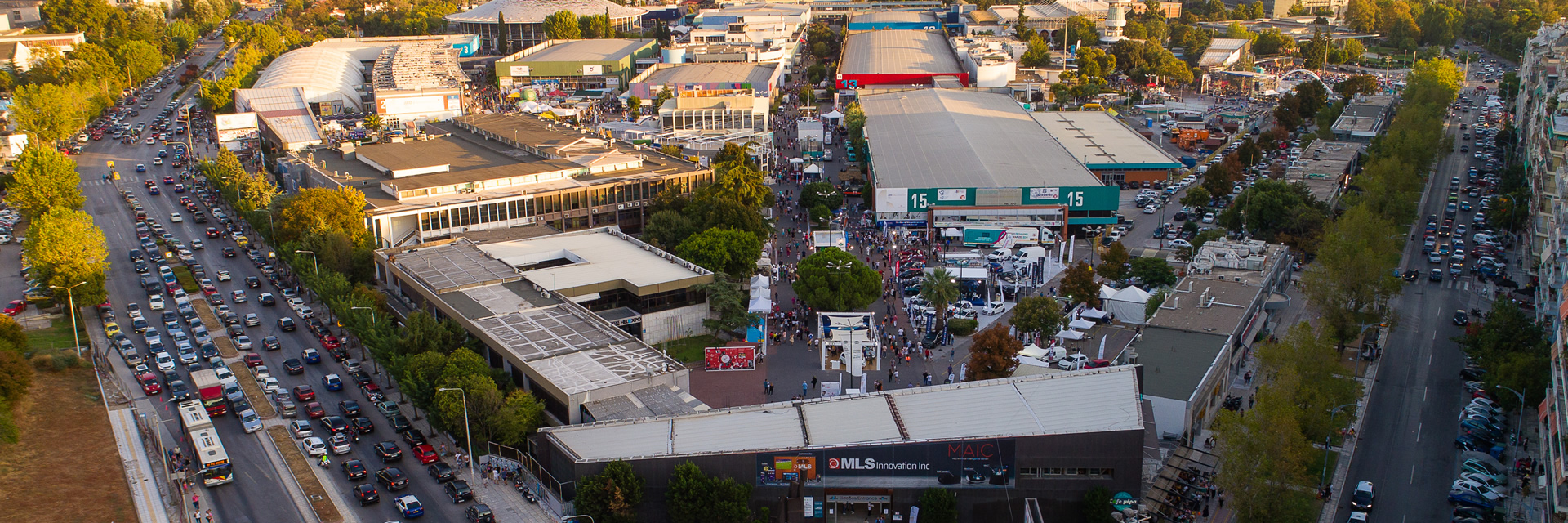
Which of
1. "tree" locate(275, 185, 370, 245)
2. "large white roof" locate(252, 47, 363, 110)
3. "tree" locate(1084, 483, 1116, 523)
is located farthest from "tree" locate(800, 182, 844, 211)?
"large white roof" locate(252, 47, 363, 110)

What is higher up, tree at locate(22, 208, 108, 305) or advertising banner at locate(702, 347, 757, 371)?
tree at locate(22, 208, 108, 305)

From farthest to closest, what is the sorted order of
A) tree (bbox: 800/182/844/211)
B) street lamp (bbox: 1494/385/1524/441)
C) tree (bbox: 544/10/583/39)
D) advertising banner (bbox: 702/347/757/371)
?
tree (bbox: 544/10/583/39) → tree (bbox: 800/182/844/211) → advertising banner (bbox: 702/347/757/371) → street lamp (bbox: 1494/385/1524/441)

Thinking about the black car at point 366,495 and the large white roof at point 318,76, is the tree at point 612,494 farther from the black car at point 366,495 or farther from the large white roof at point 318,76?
the large white roof at point 318,76

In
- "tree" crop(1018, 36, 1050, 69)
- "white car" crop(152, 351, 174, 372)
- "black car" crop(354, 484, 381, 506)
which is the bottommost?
"black car" crop(354, 484, 381, 506)

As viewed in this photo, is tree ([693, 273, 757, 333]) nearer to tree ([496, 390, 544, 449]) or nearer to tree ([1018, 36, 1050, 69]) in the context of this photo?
tree ([496, 390, 544, 449])

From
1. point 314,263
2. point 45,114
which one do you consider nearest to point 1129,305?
point 314,263

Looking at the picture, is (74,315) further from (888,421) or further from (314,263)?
(888,421)

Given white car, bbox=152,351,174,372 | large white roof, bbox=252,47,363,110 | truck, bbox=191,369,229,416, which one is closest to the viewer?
truck, bbox=191,369,229,416

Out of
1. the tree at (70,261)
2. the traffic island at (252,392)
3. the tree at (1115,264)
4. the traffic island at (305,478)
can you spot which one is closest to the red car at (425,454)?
the traffic island at (305,478)
